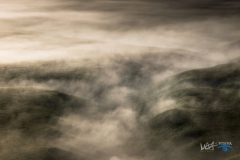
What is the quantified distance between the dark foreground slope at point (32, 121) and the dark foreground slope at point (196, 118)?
124 ft

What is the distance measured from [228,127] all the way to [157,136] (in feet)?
92.7

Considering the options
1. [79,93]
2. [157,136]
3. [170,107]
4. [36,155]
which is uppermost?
[79,93]

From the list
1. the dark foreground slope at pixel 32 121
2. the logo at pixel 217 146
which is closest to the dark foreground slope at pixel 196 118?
the logo at pixel 217 146

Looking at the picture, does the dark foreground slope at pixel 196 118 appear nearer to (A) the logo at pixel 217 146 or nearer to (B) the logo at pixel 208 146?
(A) the logo at pixel 217 146

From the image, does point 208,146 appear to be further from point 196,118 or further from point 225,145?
point 196,118

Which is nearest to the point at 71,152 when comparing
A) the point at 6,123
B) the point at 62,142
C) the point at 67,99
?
the point at 62,142

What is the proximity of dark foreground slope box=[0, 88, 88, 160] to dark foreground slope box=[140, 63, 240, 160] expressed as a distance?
37841 millimetres

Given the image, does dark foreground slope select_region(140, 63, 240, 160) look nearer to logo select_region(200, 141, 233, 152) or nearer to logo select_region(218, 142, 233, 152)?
logo select_region(200, 141, 233, 152)

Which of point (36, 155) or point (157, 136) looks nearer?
point (36, 155)

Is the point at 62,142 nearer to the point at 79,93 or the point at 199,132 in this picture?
the point at 199,132

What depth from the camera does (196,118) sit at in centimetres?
12431

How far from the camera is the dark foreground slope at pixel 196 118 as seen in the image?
103 m

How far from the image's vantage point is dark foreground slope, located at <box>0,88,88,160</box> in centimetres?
9556

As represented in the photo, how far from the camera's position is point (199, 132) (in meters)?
112
